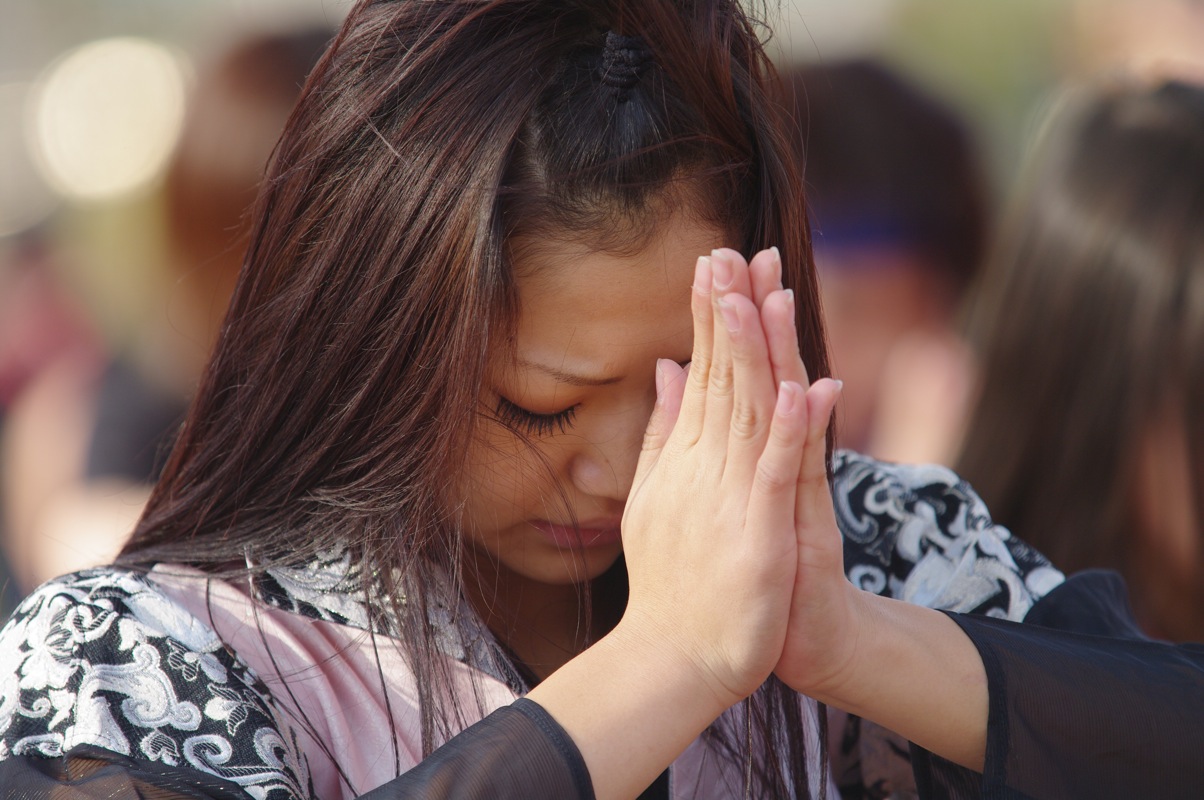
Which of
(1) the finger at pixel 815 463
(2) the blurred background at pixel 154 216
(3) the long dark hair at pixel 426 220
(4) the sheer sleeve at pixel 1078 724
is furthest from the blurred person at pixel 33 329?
(4) the sheer sleeve at pixel 1078 724

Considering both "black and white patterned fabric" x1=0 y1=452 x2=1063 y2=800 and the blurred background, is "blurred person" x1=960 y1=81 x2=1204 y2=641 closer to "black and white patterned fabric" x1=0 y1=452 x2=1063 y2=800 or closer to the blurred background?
the blurred background

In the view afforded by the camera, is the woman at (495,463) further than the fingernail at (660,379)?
No

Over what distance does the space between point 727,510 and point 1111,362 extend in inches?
54.5

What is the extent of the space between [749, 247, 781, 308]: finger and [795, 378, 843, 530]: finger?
9 cm

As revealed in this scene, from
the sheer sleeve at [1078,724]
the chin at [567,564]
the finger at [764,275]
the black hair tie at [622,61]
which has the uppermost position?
the black hair tie at [622,61]

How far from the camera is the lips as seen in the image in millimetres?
1433

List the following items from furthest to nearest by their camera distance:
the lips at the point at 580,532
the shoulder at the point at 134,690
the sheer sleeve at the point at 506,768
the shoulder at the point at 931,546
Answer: the shoulder at the point at 931,546 → the lips at the point at 580,532 → the shoulder at the point at 134,690 → the sheer sleeve at the point at 506,768

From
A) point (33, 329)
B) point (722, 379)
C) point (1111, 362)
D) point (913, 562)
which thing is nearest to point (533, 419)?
point (722, 379)

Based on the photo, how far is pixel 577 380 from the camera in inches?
50.8

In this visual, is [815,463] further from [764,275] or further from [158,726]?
[158,726]

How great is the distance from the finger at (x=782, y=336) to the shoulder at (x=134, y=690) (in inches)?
23.7

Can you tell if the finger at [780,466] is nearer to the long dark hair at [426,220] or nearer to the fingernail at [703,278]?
the fingernail at [703,278]

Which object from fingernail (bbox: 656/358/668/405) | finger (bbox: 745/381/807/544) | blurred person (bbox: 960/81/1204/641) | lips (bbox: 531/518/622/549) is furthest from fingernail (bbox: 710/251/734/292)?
blurred person (bbox: 960/81/1204/641)

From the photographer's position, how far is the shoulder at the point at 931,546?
155cm
